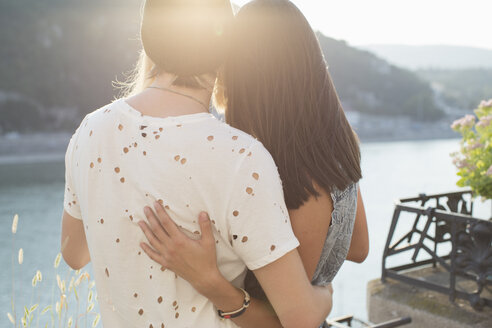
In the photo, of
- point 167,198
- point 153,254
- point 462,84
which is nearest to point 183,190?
point 167,198

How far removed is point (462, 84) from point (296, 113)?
97.6 meters

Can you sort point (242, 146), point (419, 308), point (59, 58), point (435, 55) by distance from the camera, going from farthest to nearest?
point (435, 55), point (59, 58), point (419, 308), point (242, 146)

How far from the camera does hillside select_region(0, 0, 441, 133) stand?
3678 cm

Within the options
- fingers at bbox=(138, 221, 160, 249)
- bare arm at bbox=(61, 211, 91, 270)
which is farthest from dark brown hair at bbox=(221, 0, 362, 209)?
bare arm at bbox=(61, 211, 91, 270)

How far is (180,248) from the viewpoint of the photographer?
2.76ft

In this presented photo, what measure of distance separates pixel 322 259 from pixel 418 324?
1.93 metres

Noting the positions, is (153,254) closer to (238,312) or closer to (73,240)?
(238,312)

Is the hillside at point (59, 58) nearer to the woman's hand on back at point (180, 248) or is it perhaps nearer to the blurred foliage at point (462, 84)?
the woman's hand on back at point (180, 248)

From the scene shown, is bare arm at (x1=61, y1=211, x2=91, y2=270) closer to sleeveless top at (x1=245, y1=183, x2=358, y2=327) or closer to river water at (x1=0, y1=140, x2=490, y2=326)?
sleeveless top at (x1=245, y1=183, x2=358, y2=327)

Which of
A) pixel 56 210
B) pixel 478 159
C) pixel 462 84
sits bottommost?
pixel 462 84

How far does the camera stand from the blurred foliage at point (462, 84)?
254 feet

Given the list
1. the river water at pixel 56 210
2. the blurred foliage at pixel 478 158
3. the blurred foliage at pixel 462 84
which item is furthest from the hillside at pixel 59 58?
the blurred foliage at pixel 462 84

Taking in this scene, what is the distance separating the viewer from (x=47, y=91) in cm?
3831

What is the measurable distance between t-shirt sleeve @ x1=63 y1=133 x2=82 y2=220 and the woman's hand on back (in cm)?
21
